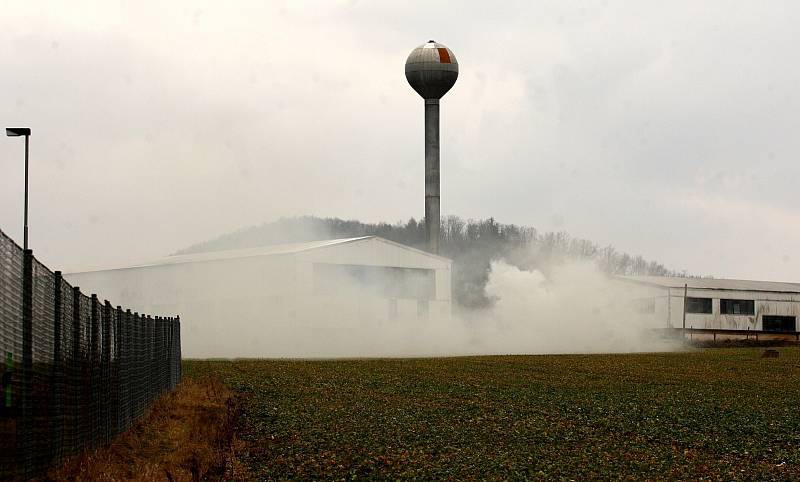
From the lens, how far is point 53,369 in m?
11.6

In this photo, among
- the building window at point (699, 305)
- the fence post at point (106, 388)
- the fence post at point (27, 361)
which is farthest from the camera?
the building window at point (699, 305)

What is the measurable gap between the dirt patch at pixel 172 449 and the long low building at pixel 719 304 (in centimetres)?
6577

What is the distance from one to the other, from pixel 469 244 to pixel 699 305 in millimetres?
53327

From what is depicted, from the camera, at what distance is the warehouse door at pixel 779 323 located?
90.8 metres

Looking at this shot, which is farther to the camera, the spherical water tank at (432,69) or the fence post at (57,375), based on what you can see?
the spherical water tank at (432,69)

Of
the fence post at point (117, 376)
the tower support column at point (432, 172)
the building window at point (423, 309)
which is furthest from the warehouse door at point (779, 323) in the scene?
the fence post at point (117, 376)

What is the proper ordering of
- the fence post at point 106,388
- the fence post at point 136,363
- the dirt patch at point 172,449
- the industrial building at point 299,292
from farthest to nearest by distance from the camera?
the industrial building at point 299,292
the fence post at point 136,363
the fence post at point 106,388
the dirt patch at point 172,449

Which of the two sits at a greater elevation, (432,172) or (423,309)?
(432,172)

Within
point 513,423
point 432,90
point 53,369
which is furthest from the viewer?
point 432,90

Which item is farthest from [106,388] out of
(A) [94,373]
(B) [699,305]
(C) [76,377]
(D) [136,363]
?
(B) [699,305]

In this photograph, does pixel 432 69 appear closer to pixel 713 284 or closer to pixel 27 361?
pixel 713 284

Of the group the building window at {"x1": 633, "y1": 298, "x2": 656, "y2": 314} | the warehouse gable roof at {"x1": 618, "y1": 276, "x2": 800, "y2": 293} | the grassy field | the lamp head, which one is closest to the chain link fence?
the grassy field

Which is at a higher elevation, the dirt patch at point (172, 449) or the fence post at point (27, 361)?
the fence post at point (27, 361)

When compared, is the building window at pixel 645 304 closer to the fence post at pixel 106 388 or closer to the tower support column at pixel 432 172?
the tower support column at pixel 432 172
